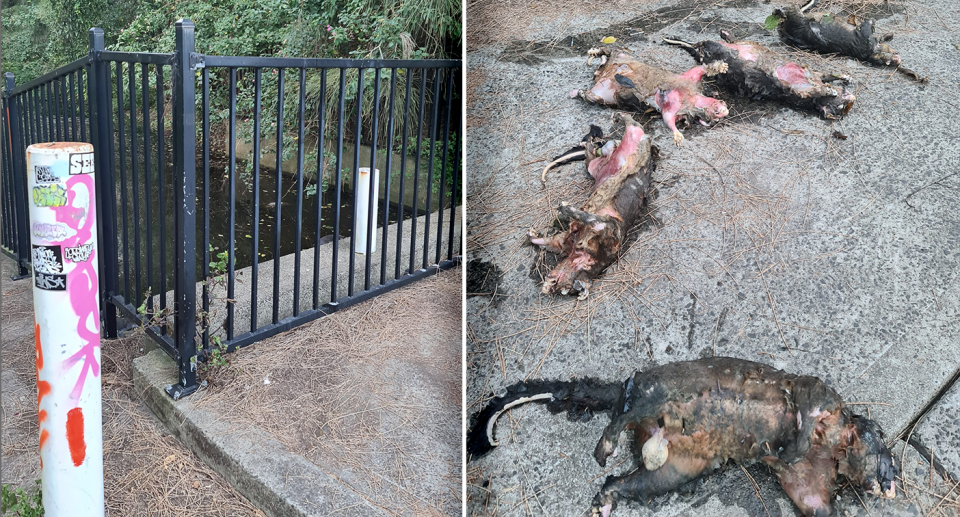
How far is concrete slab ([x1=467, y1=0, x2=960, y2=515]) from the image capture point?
1.83 meters

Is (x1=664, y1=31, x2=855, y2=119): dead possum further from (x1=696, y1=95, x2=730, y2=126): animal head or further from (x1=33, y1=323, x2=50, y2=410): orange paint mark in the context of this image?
(x1=33, y1=323, x2=50, y2=410): orange paint mark

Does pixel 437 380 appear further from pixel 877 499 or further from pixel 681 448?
pixel 877 499

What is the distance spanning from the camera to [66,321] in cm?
143

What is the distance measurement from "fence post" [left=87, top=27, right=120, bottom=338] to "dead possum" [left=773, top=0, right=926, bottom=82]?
335 cm

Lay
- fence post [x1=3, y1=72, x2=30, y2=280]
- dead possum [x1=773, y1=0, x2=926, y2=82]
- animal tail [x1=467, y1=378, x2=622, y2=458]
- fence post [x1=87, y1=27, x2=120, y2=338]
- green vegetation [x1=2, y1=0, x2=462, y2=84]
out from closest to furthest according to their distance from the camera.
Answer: animal tail [x1=467, y1=378, x2=622, y2=458] → fence post [x1=87, y1=27, x2=120, y2=338] → dead possum [x1=773, y1=0, x2=926, y2=82] → fence post [x1=3, y1=72, x2=30, y2=280] → green vegetation [x1=2, y1=0, x2=462, y2=84]

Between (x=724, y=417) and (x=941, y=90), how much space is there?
2526 mm

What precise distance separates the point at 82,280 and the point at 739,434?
1.64m

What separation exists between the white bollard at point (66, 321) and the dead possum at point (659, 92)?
2.25 metres

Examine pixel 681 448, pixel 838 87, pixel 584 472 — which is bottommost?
pixel 584 472

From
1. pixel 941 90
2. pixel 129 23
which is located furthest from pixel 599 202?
pixel 129 23

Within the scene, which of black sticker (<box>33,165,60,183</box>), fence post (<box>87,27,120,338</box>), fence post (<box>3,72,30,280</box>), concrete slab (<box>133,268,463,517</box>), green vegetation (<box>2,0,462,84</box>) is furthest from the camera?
green vegetation (<box>2,0,462,84</box>)

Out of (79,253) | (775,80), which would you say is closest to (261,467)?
(79,253)

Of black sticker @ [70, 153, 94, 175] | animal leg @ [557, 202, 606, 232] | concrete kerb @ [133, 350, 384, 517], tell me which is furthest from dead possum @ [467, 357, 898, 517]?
black sticker @ [70, 153, 94, 175]

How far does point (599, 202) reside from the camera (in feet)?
7.80
